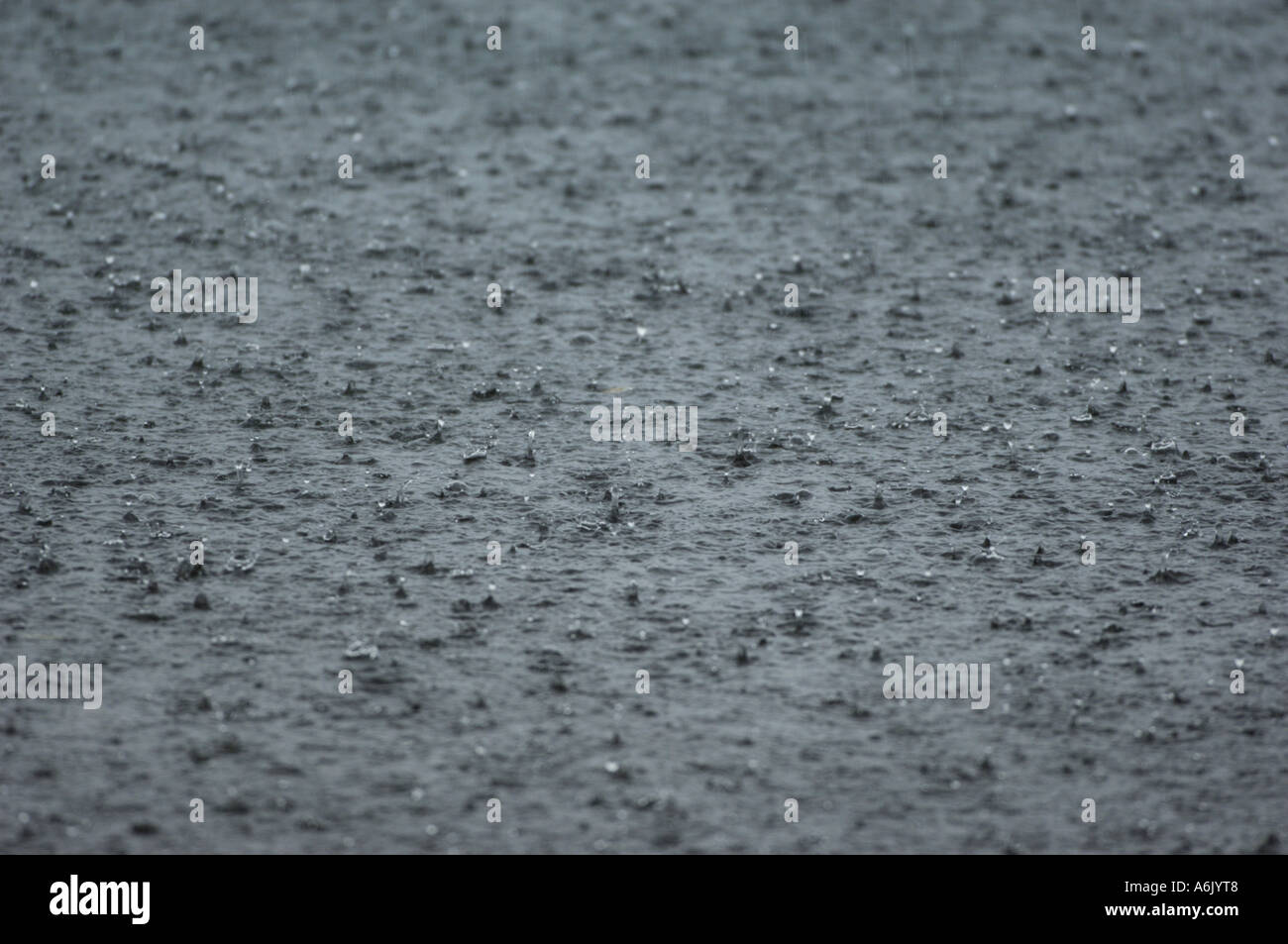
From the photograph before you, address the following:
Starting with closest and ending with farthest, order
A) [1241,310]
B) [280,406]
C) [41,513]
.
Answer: [41,513]
[280,406]
[1241,310]

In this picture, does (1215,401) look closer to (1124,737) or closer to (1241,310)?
(1241,310)

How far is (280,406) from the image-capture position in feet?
20.2

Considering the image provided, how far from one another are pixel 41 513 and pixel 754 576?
2.72 metres

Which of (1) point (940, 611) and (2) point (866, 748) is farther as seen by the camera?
(1) point (940, 611)

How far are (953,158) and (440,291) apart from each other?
140 inches

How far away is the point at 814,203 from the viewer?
8.29m

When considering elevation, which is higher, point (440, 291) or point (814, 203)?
point (814, 203)

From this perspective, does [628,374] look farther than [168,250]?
No

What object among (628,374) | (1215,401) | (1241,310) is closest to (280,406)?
(628,374)
